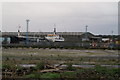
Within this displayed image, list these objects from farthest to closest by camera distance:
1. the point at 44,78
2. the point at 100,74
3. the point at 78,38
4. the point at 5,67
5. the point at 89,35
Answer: the point at 89,35
the point at 78,38
the point at 5,67
the point at 100,74
the point at 44,78

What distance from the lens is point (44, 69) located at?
14289 millimetres

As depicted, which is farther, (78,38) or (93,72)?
(78,38)

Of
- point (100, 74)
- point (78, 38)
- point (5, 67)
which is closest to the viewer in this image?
point (100, 74)

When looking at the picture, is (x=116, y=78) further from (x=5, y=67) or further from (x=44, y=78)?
(x=5, y=67)

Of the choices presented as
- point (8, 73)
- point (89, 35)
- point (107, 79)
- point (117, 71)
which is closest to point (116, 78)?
point (107, 79)

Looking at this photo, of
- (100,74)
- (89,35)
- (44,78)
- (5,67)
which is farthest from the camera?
(89,35)

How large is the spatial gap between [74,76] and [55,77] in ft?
3.61

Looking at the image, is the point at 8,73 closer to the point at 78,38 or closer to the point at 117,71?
the point at 117,71

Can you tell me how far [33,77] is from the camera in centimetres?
1138

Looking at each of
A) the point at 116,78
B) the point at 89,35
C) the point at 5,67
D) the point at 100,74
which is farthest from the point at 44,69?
the point at 89,35

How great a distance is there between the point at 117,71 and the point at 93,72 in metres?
1.48

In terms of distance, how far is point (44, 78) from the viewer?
1121 centimetres

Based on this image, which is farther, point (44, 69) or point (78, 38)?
point (78, 38)

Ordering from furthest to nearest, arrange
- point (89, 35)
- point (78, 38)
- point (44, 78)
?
point (89, 35)
point (78, 38)
point (44, 78)
